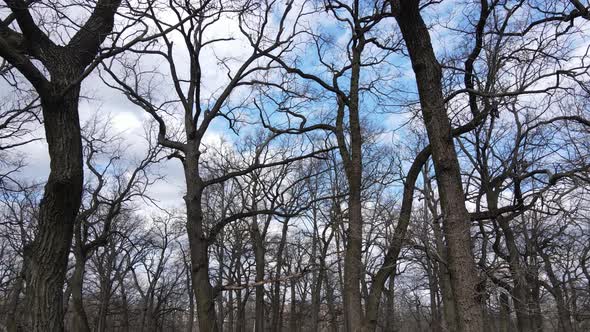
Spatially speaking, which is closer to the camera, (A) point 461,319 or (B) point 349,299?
(A) point 461,319

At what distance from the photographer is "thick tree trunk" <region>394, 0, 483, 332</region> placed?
5441mm

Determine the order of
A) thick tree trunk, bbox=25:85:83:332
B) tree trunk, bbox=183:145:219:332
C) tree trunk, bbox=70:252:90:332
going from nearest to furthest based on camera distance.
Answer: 1. thick tree trunk, bbox=25:85:83:332
2. tree trunk, bbox=183:145:219:332
3. tree trunk, bbox=70:252:90:332

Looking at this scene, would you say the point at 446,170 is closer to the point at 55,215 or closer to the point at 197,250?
the point at 55,215

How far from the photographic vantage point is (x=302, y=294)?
44719 millimetres

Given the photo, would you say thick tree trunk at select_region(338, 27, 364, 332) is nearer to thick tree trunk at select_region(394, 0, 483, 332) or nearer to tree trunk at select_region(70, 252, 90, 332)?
thick tree trunk at select_region(394, 0, 483, 332)

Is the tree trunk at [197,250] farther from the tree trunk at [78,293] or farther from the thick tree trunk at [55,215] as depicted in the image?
the tree trunk at [78,293]

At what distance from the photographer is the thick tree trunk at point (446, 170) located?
5.44m

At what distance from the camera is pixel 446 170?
5945 mm

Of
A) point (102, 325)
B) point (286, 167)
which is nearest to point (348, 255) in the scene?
point (286, 167)

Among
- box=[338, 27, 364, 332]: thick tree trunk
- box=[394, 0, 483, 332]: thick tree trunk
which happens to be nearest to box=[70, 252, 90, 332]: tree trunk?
box=[338, 27, 364, 332]: thick tree trunk

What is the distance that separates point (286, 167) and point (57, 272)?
20.1 metres

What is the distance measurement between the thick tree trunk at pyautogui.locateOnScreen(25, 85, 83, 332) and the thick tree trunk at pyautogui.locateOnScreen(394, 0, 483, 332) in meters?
4.52

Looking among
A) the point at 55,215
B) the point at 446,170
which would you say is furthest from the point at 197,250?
the point at 446,170

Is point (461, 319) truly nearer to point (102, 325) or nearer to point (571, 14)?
point (571, 14)
